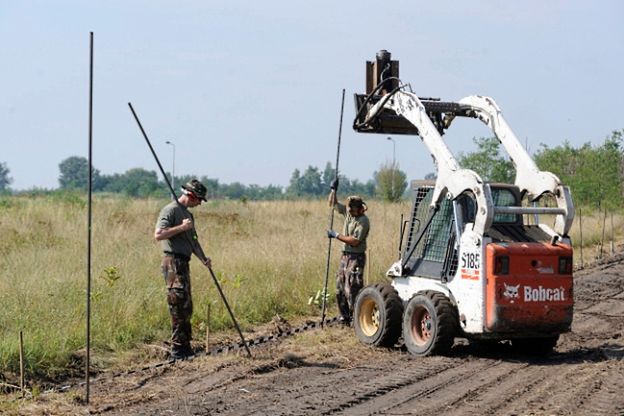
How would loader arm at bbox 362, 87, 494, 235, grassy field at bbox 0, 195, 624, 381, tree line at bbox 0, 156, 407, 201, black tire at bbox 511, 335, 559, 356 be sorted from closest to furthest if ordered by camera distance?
1. loader arm at bbox 362, 87, 494, 235
2. black tire at bbox 511, 335, 559, 356
3. grassy field at bbox 0, 195, 624, 381
4. tree line at bbox 0, 156, 407, 201

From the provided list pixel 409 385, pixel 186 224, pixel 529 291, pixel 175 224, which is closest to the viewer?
pixel 409 385

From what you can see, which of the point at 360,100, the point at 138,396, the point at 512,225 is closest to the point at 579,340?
the point at 512,225

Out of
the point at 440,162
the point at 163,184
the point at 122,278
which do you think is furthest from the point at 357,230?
the point at 163,184

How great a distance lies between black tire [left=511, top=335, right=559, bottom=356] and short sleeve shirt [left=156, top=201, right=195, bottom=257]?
12.8 feet

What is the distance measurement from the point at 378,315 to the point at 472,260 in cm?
157

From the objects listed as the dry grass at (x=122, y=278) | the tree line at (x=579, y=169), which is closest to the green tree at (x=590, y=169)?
the tree line at (x=579, y=169)

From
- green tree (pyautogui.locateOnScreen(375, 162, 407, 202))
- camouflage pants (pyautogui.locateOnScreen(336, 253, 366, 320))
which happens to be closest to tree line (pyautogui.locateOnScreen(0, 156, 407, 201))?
green tree (pyautogui.locateOnScreen(375, 162, 407, 202))

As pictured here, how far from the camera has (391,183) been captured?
32969mm

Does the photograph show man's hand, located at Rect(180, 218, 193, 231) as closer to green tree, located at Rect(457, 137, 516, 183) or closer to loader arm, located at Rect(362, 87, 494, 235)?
loader arm, located at Rect(362, 87, 494, 235)

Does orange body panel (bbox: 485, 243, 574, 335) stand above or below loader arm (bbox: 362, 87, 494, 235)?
below

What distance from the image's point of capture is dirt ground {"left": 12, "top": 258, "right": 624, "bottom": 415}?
25.0 ft

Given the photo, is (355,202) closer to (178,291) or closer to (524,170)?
(524,170)

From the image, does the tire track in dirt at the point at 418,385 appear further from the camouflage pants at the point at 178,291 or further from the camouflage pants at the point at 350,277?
the camouflage pants at the point at 350,277

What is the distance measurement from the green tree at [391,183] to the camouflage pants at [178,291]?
2185 cm
